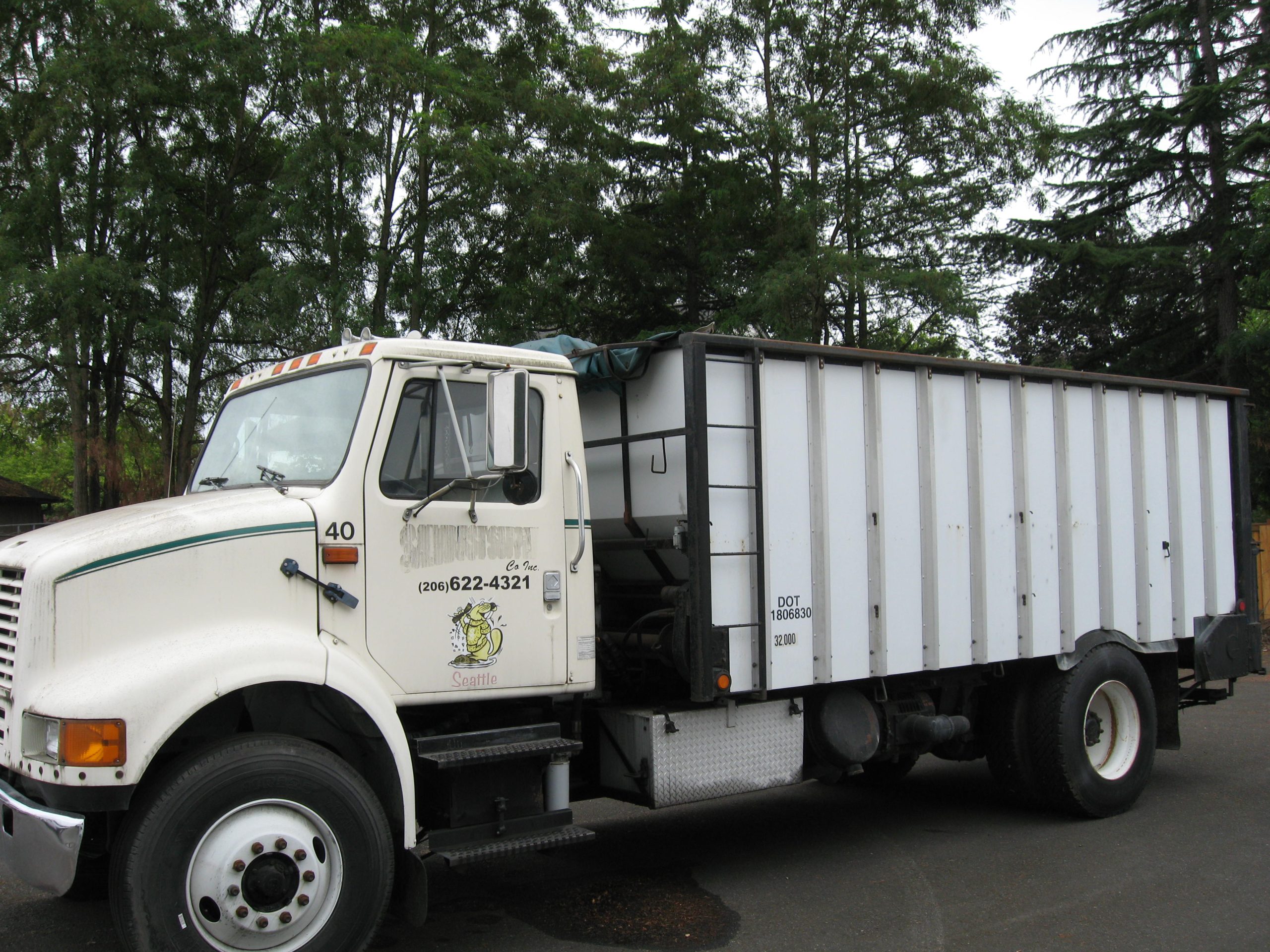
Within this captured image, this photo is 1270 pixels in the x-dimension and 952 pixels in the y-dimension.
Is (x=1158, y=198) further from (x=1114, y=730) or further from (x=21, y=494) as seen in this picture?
(x=21, y=494)

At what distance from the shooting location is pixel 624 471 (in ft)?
20.7

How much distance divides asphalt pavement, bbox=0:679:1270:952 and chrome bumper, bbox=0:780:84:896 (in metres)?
1.24

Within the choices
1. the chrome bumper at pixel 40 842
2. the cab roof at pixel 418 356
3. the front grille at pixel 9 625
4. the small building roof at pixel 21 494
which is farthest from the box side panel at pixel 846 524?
the small building roof at pixel 21 494

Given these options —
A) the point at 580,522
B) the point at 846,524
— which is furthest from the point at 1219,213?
the point at 580,522

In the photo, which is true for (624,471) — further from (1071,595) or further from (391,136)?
(391,136)

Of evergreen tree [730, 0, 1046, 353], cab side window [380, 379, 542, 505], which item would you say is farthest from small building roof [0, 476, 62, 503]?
cab side window [380, 379, 542, 505]

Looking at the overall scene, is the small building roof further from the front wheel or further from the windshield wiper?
the front wheel

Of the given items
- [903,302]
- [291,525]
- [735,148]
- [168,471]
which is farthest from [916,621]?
[735,148]

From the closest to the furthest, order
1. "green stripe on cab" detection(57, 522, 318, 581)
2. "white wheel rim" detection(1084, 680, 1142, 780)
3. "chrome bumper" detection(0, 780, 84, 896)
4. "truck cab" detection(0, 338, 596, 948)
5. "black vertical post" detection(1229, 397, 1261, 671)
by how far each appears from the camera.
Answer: "chrome bumper" detection(0, 780, 84, 896)
"truck cab" detection(0, 338, 596, 948)
"green stripe on cab" detection(57, 522, 318, 581)
"white wheel rim" detection(1084, 680, 1142, 780)
"black vertical post" detection(1229, 397, 1261, 671)

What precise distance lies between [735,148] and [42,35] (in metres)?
11.6

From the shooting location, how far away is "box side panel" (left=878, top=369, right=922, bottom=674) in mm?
Result: 6605

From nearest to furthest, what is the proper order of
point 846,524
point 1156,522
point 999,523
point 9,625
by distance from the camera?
1. point 9,625
2. point 846,524
3. point 999,523
4. point 1156,522

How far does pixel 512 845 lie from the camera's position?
16.3 feet

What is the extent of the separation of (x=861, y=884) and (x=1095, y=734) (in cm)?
256
